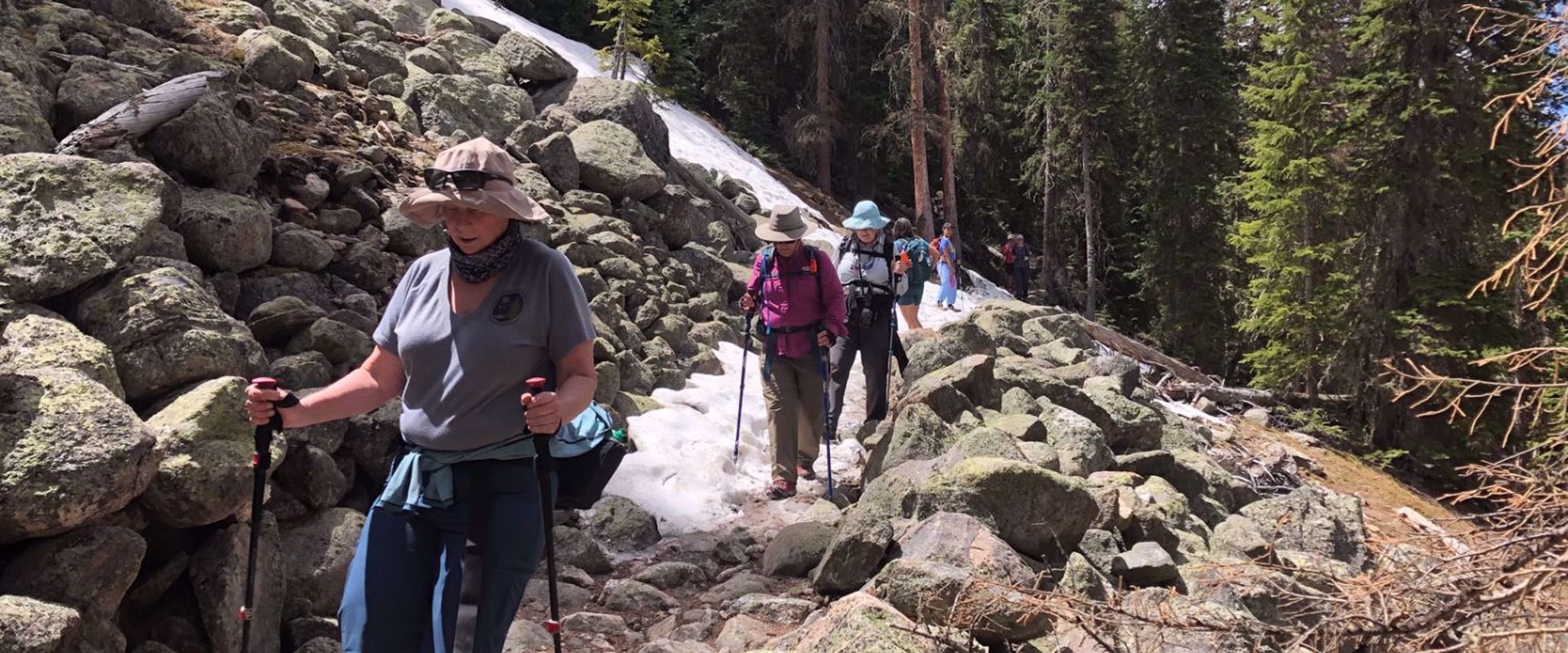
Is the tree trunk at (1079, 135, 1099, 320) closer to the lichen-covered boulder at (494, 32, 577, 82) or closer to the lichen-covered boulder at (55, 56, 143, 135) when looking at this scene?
the lichen-covered boulder at (494, 32, 577, 82)

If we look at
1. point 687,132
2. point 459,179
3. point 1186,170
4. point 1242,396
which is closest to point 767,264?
point 459,179

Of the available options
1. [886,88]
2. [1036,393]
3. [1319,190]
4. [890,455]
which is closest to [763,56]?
[886,88]

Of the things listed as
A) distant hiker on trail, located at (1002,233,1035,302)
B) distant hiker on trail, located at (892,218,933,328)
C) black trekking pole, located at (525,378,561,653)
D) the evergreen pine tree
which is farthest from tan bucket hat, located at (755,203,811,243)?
distant hiker on trail, located at (1002,233,1035,302)

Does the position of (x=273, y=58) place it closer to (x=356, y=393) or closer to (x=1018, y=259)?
(x=356, y=393)

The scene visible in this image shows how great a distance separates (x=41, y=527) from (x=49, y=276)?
1.69 meters

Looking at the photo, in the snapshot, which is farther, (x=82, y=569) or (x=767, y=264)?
(x=767, y=264)

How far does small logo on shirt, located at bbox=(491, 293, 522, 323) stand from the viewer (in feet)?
9.78

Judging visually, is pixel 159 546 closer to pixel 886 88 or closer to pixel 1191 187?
pixel 1191 187

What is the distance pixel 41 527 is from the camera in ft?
12.3

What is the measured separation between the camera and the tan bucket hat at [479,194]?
2998mm

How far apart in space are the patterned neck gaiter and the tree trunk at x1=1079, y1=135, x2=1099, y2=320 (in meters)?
25.9

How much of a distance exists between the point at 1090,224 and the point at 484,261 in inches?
1067

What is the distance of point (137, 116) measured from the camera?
658cm

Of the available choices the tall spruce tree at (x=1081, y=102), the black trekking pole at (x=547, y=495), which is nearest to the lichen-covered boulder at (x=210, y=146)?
the black trekking pole at (x=547, y=495)
